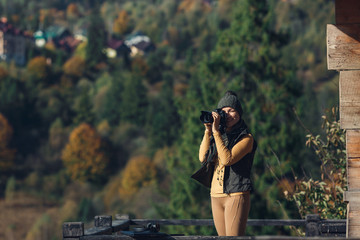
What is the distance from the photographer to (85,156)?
10662cm

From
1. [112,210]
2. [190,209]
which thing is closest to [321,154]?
[190,209]

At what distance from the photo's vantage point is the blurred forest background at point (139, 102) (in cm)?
3228

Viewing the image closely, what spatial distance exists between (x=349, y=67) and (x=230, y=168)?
132 cm

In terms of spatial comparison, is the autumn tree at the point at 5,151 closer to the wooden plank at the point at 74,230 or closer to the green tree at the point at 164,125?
the green tree at the point at 164,125

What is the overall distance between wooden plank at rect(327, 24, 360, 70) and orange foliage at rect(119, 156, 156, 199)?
297ft

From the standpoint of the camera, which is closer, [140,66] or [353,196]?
[353,196]

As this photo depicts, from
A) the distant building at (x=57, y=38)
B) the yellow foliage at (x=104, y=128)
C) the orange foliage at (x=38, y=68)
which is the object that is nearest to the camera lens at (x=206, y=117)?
the yellow foliage at (x=104, y=128)

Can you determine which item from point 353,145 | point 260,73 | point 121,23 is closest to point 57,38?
point 121,23

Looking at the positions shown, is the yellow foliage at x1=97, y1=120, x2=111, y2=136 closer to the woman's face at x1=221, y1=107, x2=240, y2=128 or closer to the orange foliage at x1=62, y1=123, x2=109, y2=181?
the orange foliage at x1=62, y1=123, x2=109, y2=181

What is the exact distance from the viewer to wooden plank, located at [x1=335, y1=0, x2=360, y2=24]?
5.74 m

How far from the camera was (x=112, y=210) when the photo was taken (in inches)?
3531

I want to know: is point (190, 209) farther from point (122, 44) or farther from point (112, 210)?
point (122, 44)

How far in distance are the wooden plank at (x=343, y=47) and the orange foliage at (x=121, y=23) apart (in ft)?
536

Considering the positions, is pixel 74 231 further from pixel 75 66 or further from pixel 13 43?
pixel 13 43
